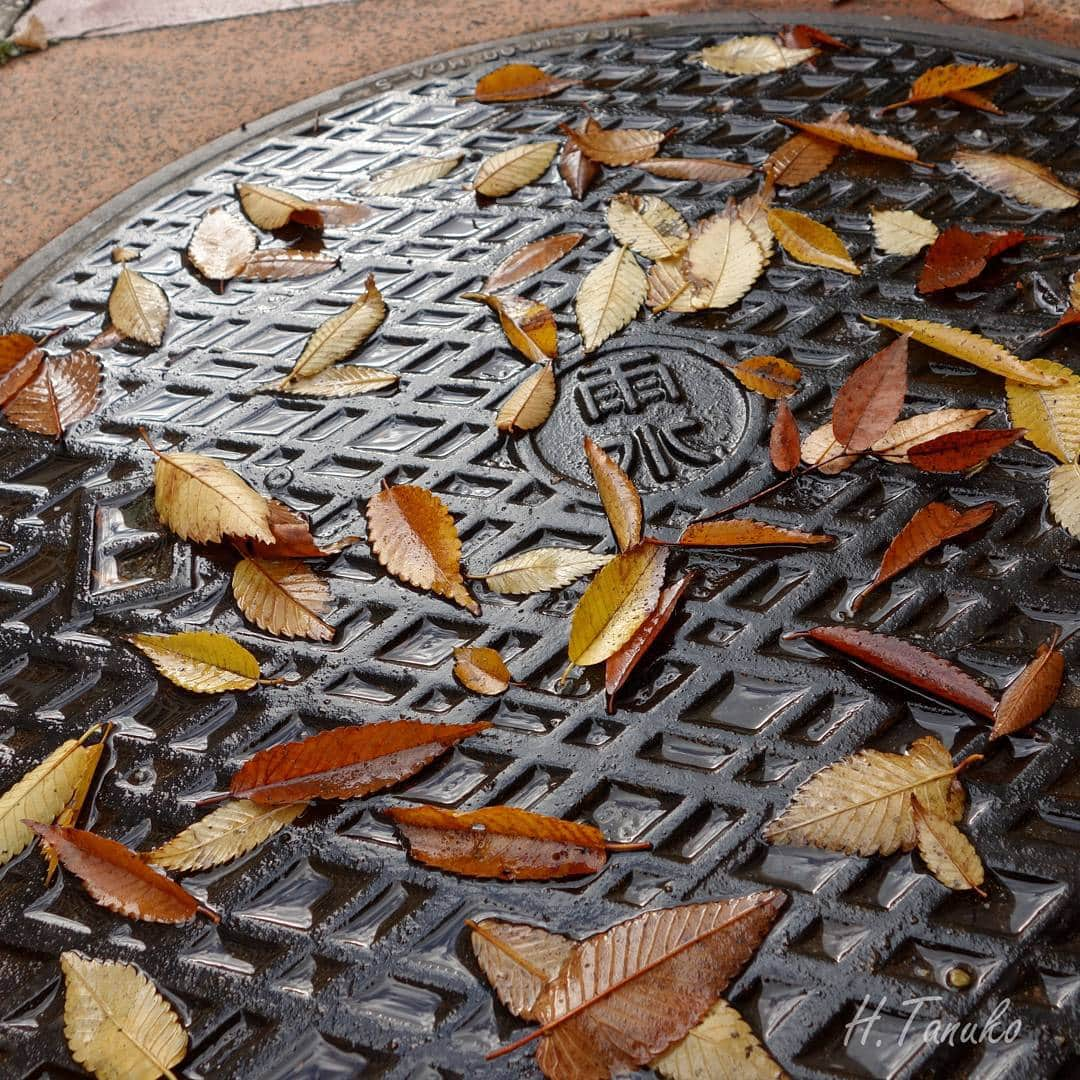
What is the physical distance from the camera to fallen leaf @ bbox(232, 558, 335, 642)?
4.93 feet

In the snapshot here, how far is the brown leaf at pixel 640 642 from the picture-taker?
1.38 metres

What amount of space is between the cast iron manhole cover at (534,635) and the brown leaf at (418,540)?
0.09ft

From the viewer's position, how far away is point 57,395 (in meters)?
1.91

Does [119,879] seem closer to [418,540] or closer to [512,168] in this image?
[418,540]

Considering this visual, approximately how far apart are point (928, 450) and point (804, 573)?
0.91ft

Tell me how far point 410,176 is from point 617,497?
102 centimetres

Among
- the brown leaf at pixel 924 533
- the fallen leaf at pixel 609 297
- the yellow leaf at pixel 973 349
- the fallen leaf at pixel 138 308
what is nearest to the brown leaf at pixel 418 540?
the fallen leaf at pixel 609 297

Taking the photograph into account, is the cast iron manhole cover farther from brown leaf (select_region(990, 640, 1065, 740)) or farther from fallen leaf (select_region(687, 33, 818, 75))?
fallen leaf (select_region(687, 33, 818, 75))

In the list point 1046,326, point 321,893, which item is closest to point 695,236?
point 1046,326

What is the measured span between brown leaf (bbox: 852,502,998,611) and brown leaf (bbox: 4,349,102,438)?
4.27 feet

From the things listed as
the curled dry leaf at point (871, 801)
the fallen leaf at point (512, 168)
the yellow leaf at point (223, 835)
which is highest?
the fallen leaf at point (512, 168)

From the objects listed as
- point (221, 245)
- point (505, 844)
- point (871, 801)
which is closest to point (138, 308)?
point (221, 245)
